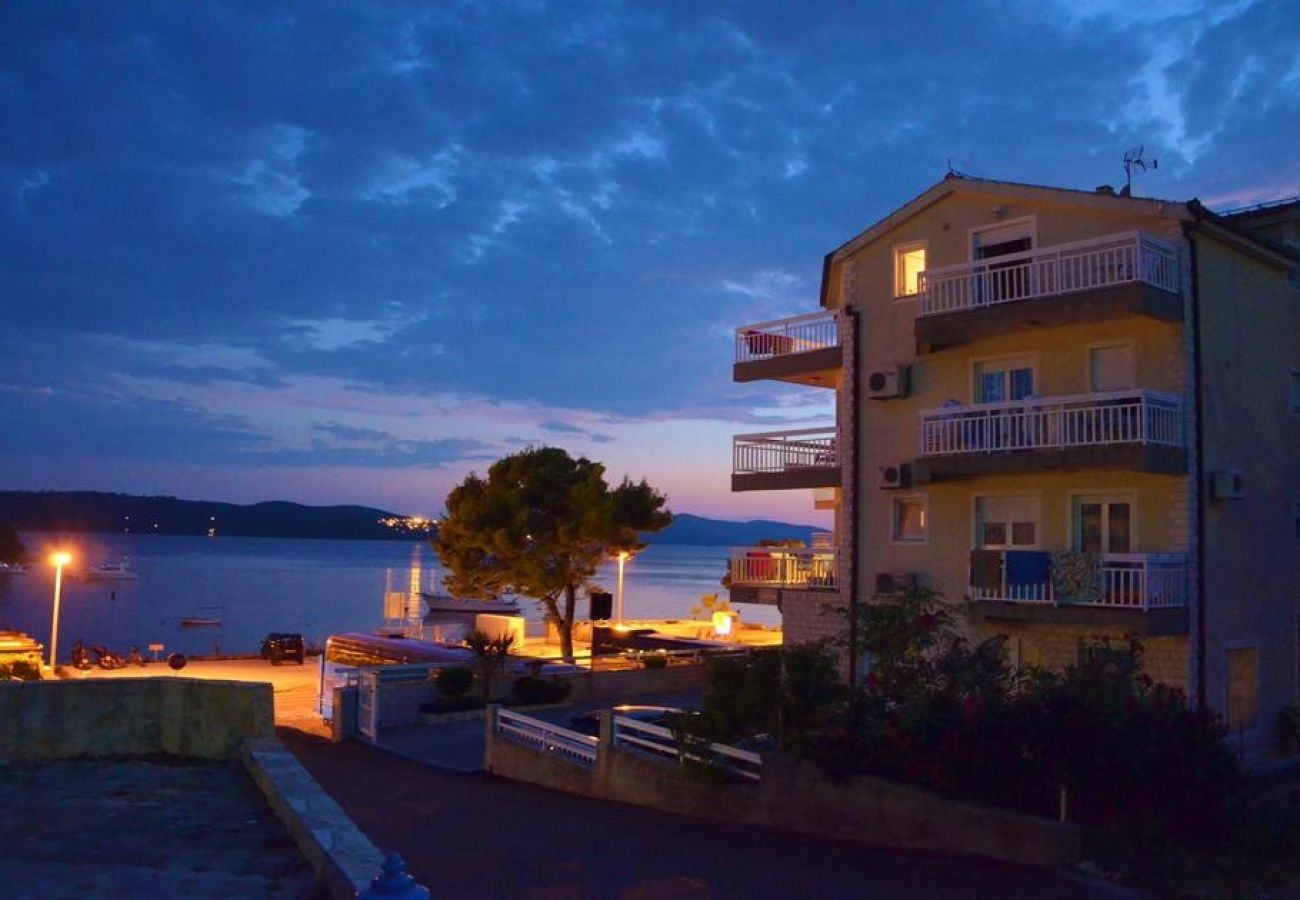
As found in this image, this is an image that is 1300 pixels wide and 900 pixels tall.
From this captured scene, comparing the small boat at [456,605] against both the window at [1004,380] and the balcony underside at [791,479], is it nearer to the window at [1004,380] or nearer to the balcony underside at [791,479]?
the balcony underside at [791,479]

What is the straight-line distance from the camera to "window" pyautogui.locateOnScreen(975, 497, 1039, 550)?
69.3 feet

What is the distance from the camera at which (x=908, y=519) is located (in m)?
23.3

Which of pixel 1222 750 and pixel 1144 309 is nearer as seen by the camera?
pixel 1222 750

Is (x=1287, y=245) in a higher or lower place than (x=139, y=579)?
higher

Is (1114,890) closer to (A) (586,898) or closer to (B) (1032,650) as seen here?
(A) (586,898)

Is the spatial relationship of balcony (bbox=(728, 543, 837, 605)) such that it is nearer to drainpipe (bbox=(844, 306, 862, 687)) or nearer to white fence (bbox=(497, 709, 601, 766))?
drainpipe (bbox=(844, 306, 862, 687))

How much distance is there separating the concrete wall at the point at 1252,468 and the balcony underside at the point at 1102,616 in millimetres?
1253

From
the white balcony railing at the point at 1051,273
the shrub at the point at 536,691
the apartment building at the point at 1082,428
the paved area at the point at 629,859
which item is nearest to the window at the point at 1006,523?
the apartment building at the point at 1082,428

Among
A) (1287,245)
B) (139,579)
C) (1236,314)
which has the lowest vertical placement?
(139,579)

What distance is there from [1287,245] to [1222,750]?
14285 mm

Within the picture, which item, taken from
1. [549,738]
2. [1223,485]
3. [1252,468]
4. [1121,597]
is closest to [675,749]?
[549,738]

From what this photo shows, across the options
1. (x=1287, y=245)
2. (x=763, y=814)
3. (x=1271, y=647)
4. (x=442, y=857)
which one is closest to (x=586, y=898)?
(x=442, y=857)

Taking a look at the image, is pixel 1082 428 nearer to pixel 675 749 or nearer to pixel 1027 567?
pixel 1027 567

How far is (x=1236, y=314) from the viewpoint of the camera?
20703mm
